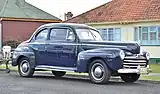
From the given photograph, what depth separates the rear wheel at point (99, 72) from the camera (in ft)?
44.9

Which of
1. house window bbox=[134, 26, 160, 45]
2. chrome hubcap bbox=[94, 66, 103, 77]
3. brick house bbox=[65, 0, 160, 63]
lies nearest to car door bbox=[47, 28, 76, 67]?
chrome hubcap bbox=[94, 66, 103, 77]

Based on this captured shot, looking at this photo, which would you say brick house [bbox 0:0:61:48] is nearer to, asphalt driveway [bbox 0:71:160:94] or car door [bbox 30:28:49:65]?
car door [bbox 30:28:49:65]

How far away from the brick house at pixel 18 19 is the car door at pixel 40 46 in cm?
2221

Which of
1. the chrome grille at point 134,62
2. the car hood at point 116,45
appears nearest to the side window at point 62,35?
the car hood at point 116,45

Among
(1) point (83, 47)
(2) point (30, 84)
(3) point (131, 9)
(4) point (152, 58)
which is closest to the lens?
(2) point (30, 84)

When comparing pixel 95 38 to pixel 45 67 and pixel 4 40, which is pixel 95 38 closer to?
pixel 45 67

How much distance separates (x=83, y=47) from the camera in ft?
47.6

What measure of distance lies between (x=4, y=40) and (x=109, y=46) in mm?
24897

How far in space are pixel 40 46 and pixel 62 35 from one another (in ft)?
3.41

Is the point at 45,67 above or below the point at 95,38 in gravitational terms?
below

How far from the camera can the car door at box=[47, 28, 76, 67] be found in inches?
581

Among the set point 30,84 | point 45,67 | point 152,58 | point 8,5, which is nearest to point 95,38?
point 45,67

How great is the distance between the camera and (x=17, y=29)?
3912 centimetres

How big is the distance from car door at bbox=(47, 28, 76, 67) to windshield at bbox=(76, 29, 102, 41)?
11.0 inches
